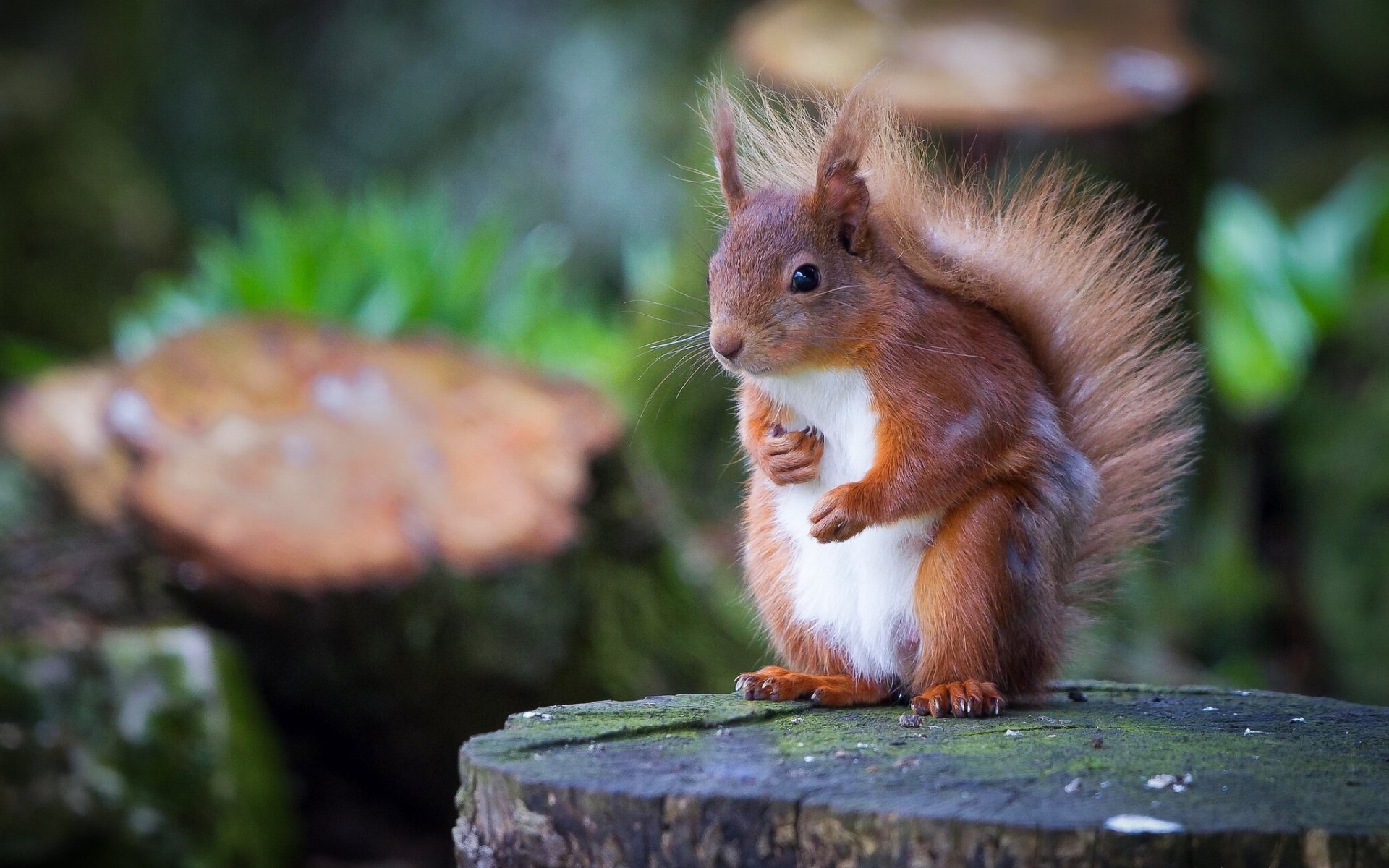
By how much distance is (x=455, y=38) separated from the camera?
10023 mm

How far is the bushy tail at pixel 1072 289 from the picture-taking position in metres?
2.41

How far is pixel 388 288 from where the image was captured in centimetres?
561

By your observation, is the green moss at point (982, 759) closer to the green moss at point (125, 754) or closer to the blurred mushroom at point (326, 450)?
the blurred mushroom at point (326, 450)

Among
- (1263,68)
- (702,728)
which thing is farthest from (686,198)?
(1263,68)

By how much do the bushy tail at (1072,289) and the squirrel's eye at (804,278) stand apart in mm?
177

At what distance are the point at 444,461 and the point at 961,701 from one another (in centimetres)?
229

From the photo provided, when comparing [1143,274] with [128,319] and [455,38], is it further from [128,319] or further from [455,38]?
[455,38]

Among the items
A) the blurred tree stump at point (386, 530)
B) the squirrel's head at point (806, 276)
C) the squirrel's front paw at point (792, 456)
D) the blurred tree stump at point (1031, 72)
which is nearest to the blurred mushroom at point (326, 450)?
the blurred tree stump at point (386, 530)

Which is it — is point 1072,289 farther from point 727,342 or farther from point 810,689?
point 810,689

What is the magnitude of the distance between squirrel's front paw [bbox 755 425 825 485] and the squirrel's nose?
189mm

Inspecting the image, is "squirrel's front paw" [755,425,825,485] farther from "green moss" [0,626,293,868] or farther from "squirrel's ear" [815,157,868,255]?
"green moss" [0,626,293,868]

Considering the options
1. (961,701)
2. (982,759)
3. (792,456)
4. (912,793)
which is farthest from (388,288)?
(912,793)

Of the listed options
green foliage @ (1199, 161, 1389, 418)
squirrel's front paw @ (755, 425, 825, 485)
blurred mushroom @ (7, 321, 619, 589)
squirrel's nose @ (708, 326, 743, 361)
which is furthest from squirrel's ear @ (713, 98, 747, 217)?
green foliage @ (1199, 161, 1389, 418)

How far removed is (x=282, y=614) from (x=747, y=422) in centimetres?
208
